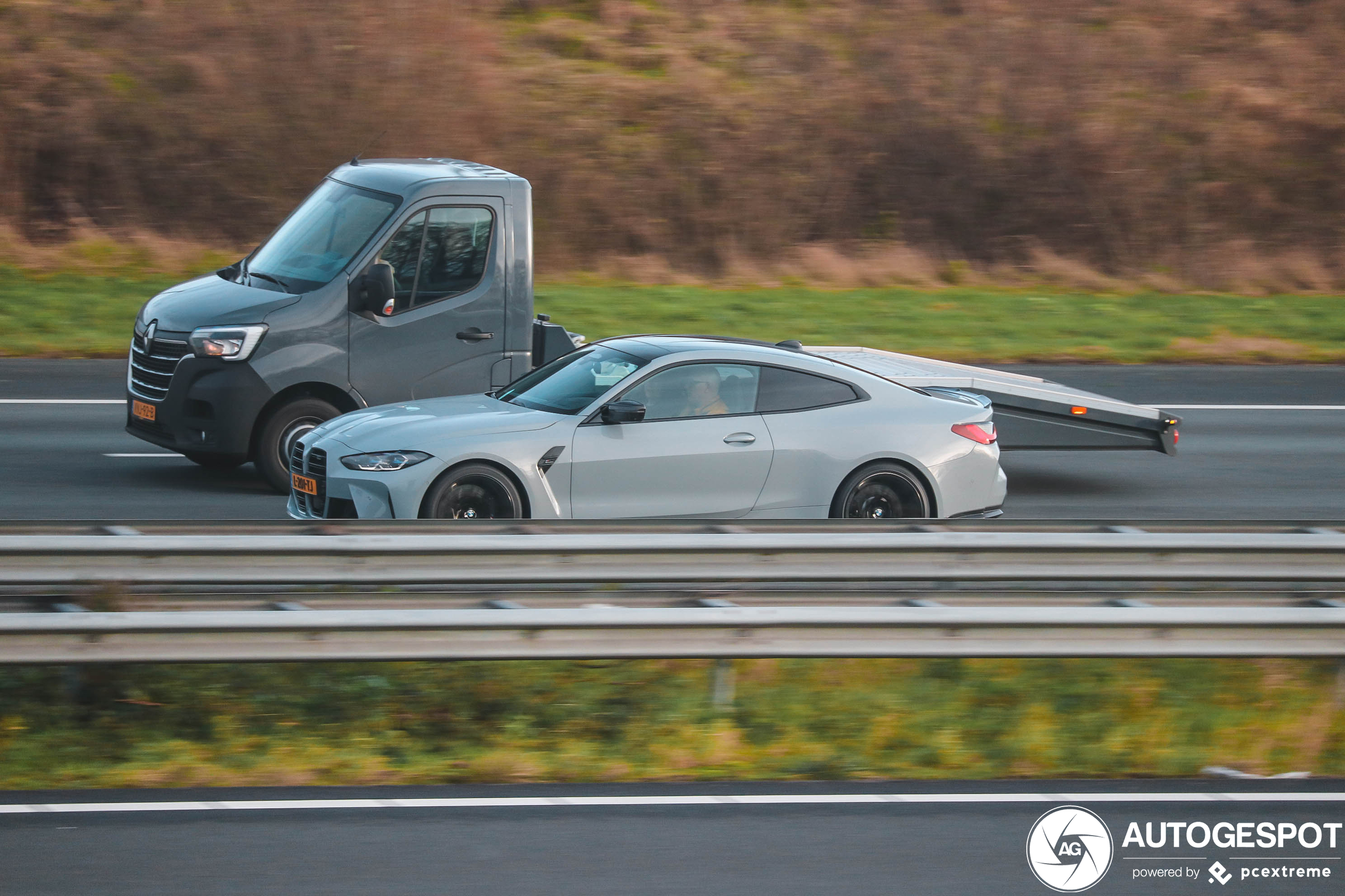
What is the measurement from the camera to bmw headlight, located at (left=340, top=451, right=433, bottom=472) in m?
8.77

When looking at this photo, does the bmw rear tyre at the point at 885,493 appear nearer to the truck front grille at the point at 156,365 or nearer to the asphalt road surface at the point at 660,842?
the asphalt road surface at the point at 660,842

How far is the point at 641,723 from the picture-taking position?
21.7 ft

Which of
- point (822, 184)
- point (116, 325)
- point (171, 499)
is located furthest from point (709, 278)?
point (171, 499)

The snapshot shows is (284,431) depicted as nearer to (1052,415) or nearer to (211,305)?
(211,305)

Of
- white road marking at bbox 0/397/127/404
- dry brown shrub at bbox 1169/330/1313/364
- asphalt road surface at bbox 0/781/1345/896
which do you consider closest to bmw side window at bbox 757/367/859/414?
asphalt road surface at bbox 0/781/1345/896

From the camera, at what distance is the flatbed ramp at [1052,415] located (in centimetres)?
1130

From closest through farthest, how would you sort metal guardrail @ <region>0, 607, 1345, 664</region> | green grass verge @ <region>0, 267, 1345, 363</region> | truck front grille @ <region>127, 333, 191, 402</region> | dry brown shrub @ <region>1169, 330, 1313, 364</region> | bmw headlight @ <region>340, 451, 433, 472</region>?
metal guardrail @ <region>0, 607, 1345, 664</region>
bmw headlight @ <region>340, 451, 433, 472</region>
truck front grille @ <region>127, 333, 191, 402</region>
green grass verge @ <region>0, 267, 1345, 363</region>
dry brown shrub @ <region>1169, 330, 1313, 364</region>

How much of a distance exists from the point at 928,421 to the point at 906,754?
11.6 ft

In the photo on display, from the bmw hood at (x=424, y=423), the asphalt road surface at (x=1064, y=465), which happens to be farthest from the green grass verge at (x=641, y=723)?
the asphalt road surface at (x=1064, y=465)

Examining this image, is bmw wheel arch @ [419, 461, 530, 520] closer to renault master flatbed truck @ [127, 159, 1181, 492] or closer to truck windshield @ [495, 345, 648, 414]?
truck windshield @ [495, 345, 648, 414]

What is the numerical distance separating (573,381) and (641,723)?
3.42m

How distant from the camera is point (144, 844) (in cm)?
527

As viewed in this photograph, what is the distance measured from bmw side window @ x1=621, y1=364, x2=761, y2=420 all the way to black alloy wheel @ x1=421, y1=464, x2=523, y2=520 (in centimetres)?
94

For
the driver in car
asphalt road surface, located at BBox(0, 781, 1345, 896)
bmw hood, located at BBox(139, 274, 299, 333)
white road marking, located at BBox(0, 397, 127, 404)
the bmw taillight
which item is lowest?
asphalt road surface, located at BBox(0, 781, 1345, 896)
